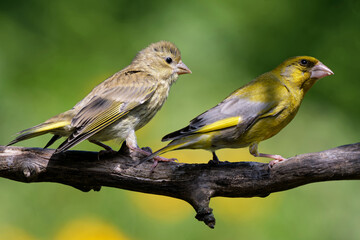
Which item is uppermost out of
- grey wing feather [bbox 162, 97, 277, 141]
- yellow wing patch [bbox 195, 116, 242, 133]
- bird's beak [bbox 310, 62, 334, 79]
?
bird's beak [bbox 310, 62, 334, 79]

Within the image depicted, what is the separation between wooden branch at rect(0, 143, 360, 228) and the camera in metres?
3.24

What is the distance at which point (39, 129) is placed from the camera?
3619 mm

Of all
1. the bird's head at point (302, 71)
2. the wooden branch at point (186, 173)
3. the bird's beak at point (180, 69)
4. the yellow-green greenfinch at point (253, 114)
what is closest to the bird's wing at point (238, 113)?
the yellow-green greenfinch at point (253, 114)

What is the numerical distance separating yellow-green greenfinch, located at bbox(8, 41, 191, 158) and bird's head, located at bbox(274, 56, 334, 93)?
2.59 feet

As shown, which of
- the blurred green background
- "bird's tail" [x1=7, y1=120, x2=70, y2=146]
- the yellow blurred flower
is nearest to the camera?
"bird's tail" [x1=7, y1=120, x2=70, y2=146]

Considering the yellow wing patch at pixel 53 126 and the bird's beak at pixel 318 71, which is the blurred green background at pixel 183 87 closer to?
the yellow wing patch at pixel 53 126

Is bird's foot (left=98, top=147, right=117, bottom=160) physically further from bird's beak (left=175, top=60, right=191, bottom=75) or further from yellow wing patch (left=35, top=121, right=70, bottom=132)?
bird's beak (left=175, top=60, right=191, bottom=75)

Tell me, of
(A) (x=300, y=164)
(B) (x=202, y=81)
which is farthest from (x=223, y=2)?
(A) (x=300, y=164)

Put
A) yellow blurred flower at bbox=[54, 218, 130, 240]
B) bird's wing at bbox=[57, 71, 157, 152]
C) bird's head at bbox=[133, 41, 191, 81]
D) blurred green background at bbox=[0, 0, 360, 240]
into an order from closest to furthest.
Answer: bird's wing at bbox=[57, 71, 157, 152]
bird's head at bbox=[133, 41, 191, 81]
yellow blurred flower at bbox=[54, 218, 130, 240]
blurred green background at bbox=[0, 0, 360, 240]

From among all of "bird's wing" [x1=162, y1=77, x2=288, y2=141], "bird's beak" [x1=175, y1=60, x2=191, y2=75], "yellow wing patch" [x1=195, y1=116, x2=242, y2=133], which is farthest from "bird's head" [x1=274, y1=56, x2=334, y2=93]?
"bird's beak" [x1=175, y1=60, x2=191, y2=75]

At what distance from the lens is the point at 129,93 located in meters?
3.95

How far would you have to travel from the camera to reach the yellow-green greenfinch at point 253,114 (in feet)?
11.2

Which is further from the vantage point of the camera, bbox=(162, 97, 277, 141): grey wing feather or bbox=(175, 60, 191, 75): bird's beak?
bbox=(175, 60, 191, 75): bird's beak

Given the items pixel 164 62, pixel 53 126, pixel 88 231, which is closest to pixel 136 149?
pixel 53 126
